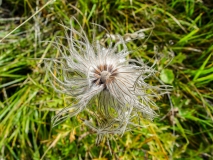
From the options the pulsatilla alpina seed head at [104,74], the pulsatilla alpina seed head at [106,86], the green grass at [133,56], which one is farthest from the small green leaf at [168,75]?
the pulsatilla alpina seed head at [104,74]

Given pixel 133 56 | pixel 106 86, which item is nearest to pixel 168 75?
pixel 133 56

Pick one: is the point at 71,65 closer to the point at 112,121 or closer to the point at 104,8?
the point at 112,121

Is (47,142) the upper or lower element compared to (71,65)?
lower

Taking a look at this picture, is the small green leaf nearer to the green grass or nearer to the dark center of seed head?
the green grass

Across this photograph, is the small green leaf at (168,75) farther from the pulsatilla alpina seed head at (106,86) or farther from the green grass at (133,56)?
the pulsatilla alpina seed head at (106,86)

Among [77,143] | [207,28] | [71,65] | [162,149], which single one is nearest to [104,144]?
[77,143]

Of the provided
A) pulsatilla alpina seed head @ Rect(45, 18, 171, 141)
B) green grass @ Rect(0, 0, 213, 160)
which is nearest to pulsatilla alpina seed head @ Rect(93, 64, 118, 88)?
pulsatilla alpina seed head @ Rect(45, 18, 171, 141)

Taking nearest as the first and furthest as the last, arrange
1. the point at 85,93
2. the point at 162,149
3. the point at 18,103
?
the point at 85,93, the point at 162,149, the point at 18,103

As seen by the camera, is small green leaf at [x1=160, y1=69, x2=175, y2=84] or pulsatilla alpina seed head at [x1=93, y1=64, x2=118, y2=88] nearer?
pulsatilla alpina seed head at [x1=93, y1=64, x2=118, y2=88]

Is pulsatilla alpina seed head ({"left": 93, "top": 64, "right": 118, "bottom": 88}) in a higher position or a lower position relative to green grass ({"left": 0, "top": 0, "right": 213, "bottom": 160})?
higher
